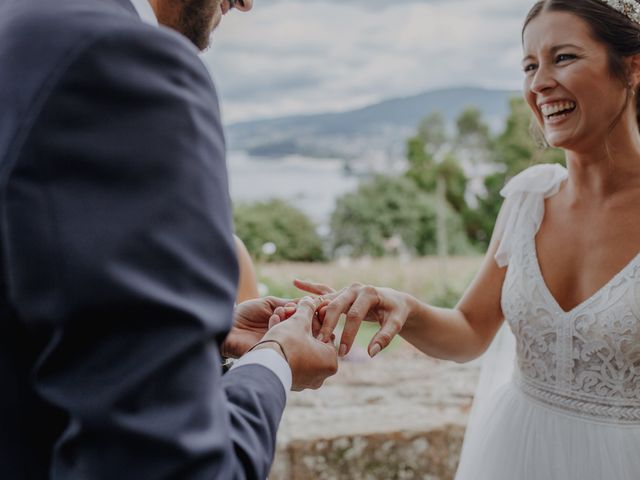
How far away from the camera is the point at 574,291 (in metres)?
1.90

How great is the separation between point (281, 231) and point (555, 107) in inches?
307

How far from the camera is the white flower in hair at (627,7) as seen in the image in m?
1.86

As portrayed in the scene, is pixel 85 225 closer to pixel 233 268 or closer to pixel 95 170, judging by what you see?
pixel 95 170

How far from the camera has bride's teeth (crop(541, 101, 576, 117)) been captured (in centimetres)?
190

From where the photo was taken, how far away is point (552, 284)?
1.95 metres

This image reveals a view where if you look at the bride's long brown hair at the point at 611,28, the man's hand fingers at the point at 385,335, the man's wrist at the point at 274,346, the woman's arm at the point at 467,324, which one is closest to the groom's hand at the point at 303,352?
the man's wrist at the point at 274,346

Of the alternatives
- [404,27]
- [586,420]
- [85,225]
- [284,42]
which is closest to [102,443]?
[85,225]

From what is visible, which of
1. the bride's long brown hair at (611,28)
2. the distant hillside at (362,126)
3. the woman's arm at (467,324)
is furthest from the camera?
the distant hillside at (362,126)

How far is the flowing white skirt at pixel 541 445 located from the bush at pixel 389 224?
8.06 meters

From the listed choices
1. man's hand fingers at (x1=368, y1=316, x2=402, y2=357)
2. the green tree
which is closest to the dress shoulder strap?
man's hand fingers at (x1=368, y1=316, x2=402, y2=357)

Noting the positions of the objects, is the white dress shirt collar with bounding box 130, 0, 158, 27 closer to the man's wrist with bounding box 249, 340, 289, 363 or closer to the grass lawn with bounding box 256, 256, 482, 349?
the man's wrist with bounding box 249, 340, 289, 363

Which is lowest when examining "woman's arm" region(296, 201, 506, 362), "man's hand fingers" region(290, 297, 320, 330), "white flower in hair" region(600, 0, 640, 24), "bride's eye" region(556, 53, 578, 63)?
"woman's arm" region(296, 201, 506, 362)

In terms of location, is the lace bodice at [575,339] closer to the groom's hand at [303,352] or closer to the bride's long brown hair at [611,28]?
the bride's long brown hair at [611,28]

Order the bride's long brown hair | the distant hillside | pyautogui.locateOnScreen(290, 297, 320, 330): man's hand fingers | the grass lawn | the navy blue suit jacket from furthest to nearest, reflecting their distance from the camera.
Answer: the distant hillside < the grass lawn < the bride's long brown hair < pyautogui.locateOnScreen(290, 297, 320, 330): man's hand fingers < the navy blue suit jacket
